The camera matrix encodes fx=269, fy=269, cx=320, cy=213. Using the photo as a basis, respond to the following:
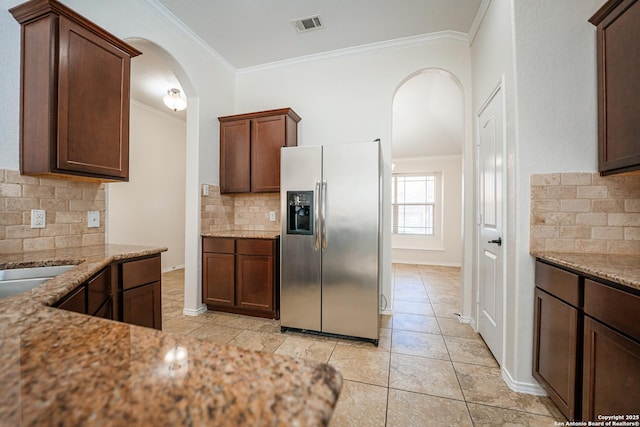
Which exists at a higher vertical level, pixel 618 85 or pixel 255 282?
pixel 618 85

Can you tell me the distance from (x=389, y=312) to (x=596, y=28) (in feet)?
9.18

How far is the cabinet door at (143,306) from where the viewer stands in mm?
1657

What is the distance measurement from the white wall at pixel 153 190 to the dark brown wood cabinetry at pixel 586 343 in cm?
502

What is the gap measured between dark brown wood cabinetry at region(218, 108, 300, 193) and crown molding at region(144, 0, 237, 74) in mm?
751

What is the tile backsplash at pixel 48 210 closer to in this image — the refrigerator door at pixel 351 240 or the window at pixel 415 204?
the refrigerator door at pixel 351 240

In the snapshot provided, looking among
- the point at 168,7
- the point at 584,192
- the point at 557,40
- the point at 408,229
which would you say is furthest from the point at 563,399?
the point at 408,229

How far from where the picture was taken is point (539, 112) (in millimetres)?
1688

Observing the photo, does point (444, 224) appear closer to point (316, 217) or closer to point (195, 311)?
point (316, 217)

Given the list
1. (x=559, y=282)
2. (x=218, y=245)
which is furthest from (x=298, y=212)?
(x=559, y=282)

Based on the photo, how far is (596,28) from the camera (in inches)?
63.6

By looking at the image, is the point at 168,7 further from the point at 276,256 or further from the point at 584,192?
the point at 584,192

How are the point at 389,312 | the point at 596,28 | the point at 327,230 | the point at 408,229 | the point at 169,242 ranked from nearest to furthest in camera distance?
the point at 596,28 → the point at 327,230 → the point at 389,312 → the point at 169,242 → the point at 408,229

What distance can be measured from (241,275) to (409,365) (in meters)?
1.81

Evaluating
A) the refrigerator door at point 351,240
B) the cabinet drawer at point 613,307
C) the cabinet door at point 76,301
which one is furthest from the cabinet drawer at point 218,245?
the cabinet drawer at point 613,307
